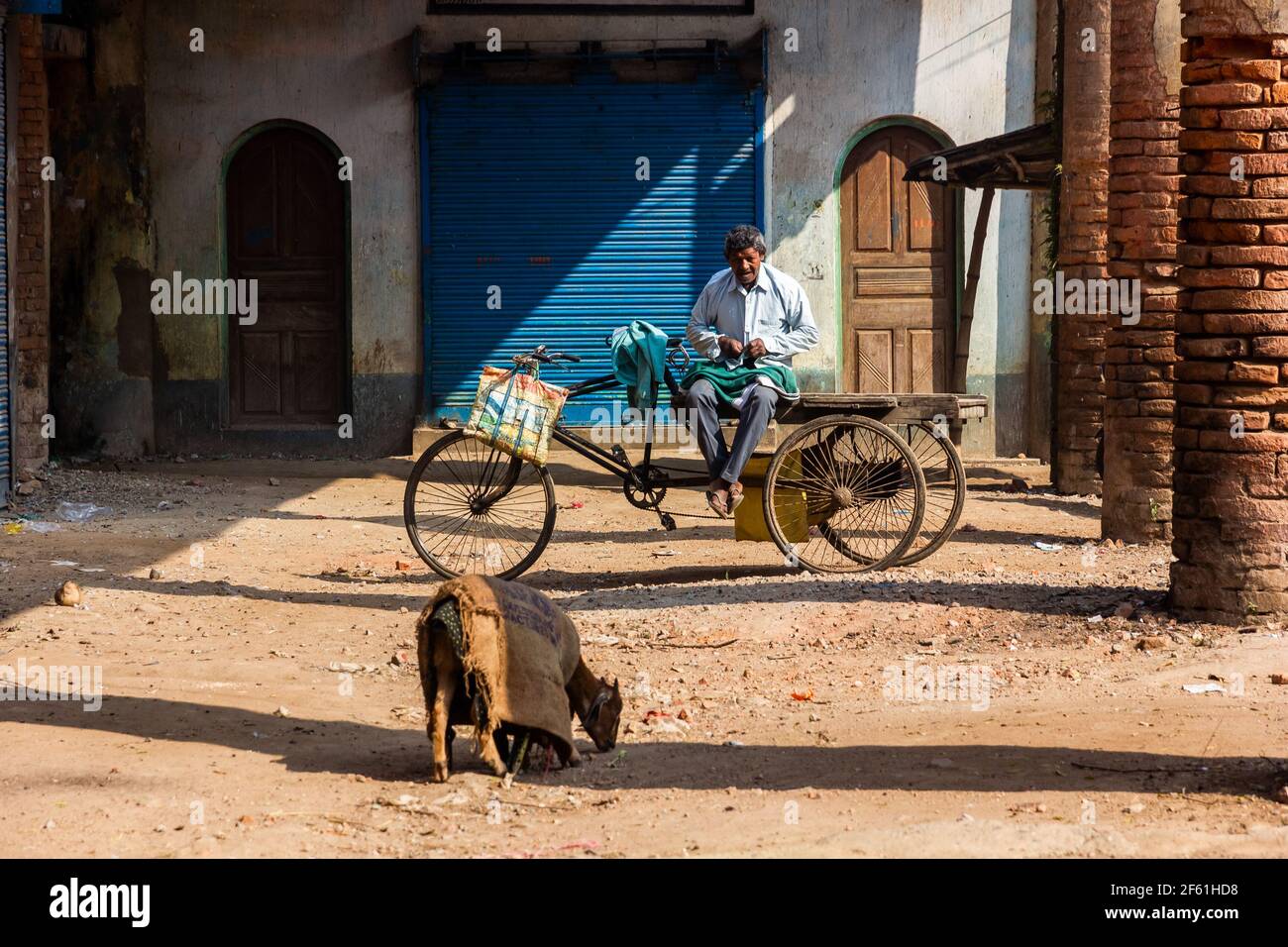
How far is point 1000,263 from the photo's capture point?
47.6 feet

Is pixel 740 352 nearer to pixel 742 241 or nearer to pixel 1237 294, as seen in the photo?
pixel 742 241

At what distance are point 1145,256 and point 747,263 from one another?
237 cm

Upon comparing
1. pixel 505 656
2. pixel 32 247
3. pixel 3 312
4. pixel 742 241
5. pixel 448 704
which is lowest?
pixel 448 704

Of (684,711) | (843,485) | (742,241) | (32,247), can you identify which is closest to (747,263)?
(742,241)

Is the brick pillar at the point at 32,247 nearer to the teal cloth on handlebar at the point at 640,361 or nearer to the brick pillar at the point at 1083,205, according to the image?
the teal cloth on handlebar at the point at 640,361

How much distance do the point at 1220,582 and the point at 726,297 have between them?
3.18m

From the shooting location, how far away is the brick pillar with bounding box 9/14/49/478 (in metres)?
12.4

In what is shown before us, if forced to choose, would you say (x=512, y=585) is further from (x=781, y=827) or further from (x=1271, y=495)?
(x=1271, y=495)

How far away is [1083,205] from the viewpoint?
11.4 meters

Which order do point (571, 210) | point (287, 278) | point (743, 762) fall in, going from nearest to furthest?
point (743, 762) < point (571, 210) < point (287, 278)

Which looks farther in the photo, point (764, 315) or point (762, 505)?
point (764, 315)

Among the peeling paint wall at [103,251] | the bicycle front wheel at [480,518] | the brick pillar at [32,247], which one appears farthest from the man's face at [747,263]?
the peeling paint wall at [103,251]

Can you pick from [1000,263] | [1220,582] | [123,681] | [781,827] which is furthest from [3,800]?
[1000,263]

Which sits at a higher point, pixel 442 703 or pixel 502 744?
pixel 442 703
